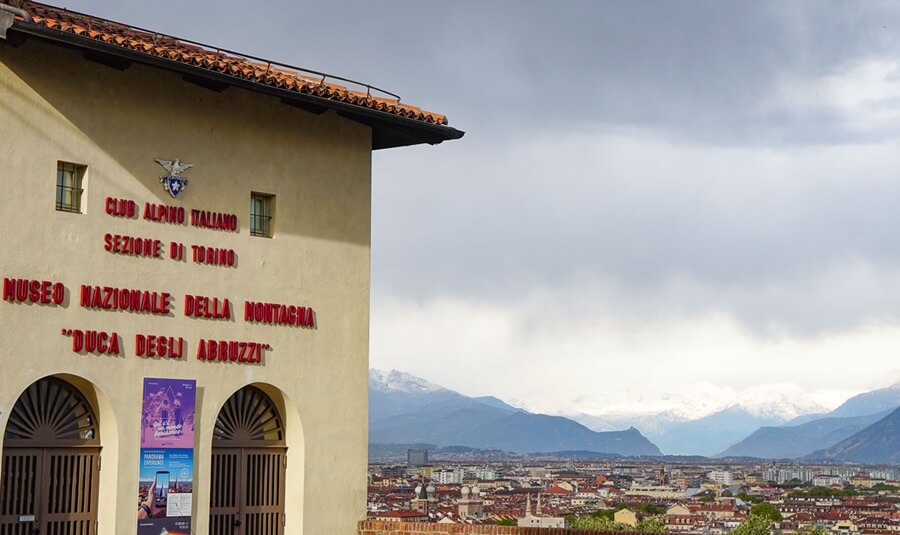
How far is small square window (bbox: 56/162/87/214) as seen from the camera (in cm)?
1712

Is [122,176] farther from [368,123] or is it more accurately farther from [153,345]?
[368,123]

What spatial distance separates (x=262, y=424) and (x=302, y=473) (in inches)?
38.8

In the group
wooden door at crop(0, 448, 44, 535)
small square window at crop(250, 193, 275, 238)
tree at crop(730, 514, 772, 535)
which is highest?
small square window at crop(250, 193, 275, 238)

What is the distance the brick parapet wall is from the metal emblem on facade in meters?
6.12

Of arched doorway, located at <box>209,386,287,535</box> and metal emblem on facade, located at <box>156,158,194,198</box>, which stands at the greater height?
metal emblem on facade, located at <box>156,158,194,198</box>

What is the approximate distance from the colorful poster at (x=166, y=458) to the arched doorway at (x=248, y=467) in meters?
0.75

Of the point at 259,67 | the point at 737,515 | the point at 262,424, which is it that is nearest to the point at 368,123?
the point at 259,67

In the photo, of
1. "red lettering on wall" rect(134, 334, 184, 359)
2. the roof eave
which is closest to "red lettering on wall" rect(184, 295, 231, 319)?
"red lettering on wall" rect(134, 334, 184, 359)

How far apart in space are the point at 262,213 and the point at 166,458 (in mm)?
4164

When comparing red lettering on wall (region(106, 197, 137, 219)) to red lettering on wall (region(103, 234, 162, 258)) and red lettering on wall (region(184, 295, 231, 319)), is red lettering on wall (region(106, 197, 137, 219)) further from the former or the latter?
red lettering on wall (region(184, 295, 231, 319))

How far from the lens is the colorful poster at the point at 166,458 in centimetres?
1758

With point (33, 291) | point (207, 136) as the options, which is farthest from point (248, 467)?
point (207, 136)

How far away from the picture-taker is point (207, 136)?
18.8m

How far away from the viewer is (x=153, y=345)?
58.2 feet
